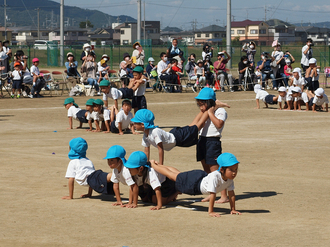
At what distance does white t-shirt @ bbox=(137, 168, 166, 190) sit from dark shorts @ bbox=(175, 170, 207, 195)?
0.24 m

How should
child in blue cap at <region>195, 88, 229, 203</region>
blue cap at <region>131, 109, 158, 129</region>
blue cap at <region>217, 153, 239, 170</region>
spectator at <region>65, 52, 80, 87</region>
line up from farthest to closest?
spectator at <region>65, 52, 80, 87</region> < child in blue cap at <region>195, 88, 229, 203</region> < blue cap at <region>131, 109, 158, 129</region> < blue cap at <region>217, 153, 239, 170</region>

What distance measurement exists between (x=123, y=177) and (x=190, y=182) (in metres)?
A: 0.84

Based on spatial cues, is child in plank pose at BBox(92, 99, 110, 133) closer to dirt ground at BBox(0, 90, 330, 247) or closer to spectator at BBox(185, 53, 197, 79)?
dirt ground at BBox(0, 90, 330, 247)

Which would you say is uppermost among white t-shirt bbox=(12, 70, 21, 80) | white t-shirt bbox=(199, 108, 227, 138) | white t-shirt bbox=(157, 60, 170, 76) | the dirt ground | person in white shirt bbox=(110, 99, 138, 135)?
white t-shirt bbox=(157, 60, 170, 76)

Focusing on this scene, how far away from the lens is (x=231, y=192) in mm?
6148

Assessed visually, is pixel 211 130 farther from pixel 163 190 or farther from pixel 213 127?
pixel 163 190

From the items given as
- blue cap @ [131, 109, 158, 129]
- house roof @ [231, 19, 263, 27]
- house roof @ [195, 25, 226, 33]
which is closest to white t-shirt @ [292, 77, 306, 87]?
blue cap @ [131, 109, 158, 129]

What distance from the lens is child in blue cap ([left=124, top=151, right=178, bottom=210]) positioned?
21.0 ft

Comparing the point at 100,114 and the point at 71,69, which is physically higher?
the point at 71,69

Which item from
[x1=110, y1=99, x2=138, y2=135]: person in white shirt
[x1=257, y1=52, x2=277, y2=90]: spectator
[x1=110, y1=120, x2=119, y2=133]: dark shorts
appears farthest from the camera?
[x1=257, y1=52, x2=277, y2=90]: spectator

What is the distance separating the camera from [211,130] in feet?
23.3

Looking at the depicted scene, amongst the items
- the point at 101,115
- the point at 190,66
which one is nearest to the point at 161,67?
the point at 190,66

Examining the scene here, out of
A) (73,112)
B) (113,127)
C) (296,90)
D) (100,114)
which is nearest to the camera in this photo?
(113,127)

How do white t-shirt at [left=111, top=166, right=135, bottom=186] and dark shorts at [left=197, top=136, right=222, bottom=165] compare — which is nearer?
white t-shirt at [left=111, top=166, right=135, bottom=186]
